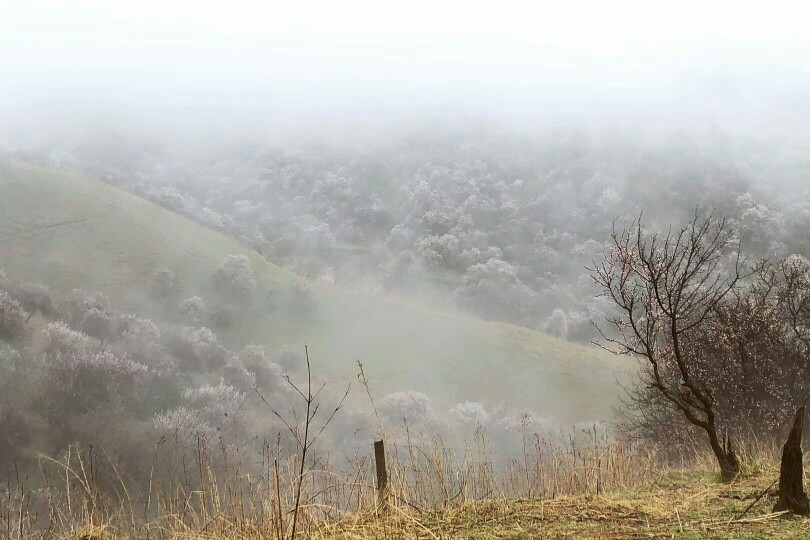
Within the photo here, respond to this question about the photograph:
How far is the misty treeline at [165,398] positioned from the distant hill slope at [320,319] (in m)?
1.64

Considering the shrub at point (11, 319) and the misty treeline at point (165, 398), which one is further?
the shrub at point (11, 319)

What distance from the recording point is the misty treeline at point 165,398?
15.8m

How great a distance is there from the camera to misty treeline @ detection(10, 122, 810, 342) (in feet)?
167

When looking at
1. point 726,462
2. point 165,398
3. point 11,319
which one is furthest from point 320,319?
point 726,462

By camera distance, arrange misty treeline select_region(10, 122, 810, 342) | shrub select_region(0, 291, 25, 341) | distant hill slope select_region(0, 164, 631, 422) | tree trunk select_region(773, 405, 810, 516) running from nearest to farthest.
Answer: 1. tree trunk select_region(773, 405, 810, 516)
2. shrub select_region(0, 291, 25, 341)
3. distant hill slope select_region(0, 164, 631, 422)
4. misty treeline select_region(10, 122, 810, 342)

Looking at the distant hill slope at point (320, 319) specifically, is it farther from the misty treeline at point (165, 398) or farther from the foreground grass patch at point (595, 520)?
the foreground grass patch at point (595, 520)

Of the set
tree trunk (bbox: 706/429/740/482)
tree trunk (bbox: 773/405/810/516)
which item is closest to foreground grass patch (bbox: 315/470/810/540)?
tree trunk (bbox: 773/405/810/516)

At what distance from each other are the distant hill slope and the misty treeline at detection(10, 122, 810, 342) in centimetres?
733

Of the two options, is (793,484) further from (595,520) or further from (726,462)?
(726,462)

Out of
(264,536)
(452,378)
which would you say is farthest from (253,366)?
(264,536)

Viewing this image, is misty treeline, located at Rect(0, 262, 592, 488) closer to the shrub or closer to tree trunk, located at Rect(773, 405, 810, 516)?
the shrub

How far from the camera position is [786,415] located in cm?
1591

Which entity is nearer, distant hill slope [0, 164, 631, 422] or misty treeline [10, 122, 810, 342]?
distant hill slope [0, 164, 631, 422]

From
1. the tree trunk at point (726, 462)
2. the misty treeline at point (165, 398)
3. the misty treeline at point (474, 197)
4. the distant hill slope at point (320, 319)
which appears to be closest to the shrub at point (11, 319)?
the misty treeline at point (165, 398)
